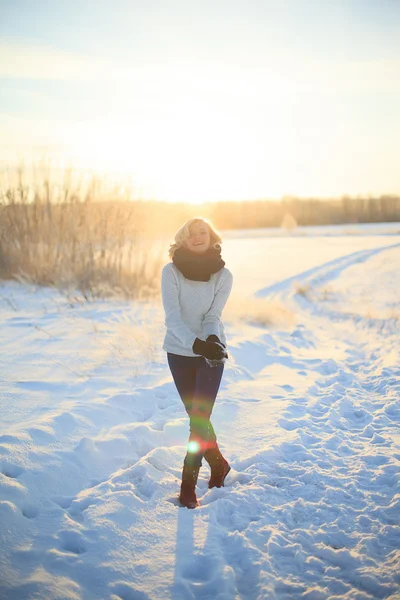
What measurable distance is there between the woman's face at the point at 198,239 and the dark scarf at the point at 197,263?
34 mm

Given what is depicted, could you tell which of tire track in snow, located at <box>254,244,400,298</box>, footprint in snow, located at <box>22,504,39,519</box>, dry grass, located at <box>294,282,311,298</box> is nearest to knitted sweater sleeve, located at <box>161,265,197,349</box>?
footprint in snow, located at <box>22,504,39,519</box>

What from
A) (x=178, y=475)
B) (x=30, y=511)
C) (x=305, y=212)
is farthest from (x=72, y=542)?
(x=305, y=212)

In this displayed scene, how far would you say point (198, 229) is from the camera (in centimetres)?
291

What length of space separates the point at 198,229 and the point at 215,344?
2.85 ft

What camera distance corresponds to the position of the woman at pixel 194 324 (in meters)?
2.78

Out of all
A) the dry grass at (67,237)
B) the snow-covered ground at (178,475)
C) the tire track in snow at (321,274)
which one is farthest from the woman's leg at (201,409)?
the tire track in snow at (321,274)

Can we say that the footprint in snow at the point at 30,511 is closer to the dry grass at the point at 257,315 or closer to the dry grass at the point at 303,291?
the dry grass at the point at 257,315

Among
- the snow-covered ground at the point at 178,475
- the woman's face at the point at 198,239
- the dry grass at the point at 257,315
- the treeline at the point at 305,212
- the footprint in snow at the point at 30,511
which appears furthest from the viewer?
the treeline at the point at 305,212

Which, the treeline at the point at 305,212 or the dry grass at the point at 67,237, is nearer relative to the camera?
the dry grass at the point at 67,237

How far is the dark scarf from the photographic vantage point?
2.82 metres

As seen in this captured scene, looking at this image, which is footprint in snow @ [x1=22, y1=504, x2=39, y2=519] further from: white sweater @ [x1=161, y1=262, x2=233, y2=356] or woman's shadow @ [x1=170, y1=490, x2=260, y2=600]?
white sweater @ [x1=161, y1=262, x2=233, y2=356]

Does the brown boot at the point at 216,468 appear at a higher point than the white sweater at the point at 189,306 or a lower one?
lower

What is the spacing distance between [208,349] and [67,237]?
24.0 feet

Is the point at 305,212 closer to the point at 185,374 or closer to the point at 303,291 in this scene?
the point at 303,291
